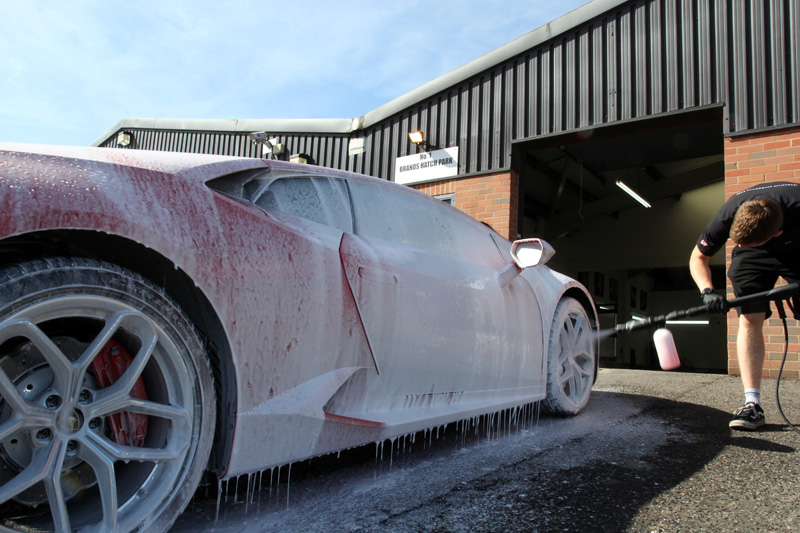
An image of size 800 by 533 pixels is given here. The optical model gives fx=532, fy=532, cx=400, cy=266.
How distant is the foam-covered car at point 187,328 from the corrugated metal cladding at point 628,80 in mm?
5546

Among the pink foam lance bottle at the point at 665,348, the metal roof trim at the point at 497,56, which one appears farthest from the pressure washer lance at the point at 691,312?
the metal roof trim at the point at 497,56

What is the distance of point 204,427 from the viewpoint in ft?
4.86

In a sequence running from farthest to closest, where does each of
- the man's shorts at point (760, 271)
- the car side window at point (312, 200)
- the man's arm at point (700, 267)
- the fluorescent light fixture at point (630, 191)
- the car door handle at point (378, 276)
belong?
the fluorescent light fixture at point (630, 191) → the man's arm at point (700, 267) → the man's shorts at point (760, 271) → the car door handle at point (378, 276) → the car side window at point (312, 200)

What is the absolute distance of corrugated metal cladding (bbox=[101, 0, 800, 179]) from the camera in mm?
5891

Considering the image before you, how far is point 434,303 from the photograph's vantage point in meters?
2.33

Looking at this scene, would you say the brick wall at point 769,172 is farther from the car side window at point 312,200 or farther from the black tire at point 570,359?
the car side window at point 312,200

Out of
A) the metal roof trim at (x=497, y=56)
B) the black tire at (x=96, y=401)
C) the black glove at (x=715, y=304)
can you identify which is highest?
the metal roof trim at (x=497, y=56)

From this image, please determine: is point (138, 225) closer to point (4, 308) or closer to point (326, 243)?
point (4, 308)

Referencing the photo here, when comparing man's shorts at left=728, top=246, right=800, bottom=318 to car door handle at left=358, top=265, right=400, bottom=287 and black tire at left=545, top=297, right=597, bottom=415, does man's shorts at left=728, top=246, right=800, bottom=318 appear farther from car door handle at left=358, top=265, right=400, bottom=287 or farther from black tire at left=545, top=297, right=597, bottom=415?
car door handle at left=358, top=265, right=400, bottom=287

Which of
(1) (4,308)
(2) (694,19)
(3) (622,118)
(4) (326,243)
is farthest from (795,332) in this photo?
(1) (4,308)

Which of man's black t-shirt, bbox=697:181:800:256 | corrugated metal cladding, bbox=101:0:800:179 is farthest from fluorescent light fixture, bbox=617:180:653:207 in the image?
man's black t-shirt, bbox=697:181:800:256

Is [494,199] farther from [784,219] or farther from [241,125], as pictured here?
[241,125]

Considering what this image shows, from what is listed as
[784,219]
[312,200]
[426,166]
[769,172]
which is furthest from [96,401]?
[426,166]

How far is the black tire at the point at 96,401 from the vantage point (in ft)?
3.93
